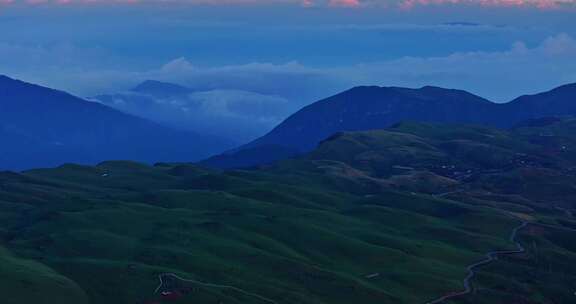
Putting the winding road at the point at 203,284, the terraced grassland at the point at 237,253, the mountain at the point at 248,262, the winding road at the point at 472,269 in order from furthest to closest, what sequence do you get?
the winding road at the point at 472,269, the terraced grassland at the point at 237,253, the winding road at the point at 203,284, the mountain at the point at 248,262

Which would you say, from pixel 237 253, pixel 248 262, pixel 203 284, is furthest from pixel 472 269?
pixel 203 284

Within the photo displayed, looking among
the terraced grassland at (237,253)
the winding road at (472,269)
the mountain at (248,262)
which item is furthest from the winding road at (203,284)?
the winding road at (472,269)

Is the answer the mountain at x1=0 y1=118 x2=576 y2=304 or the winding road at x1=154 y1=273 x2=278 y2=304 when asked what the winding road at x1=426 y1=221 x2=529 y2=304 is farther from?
the winding road at x1=154 y1=273 x2=278 y2=304

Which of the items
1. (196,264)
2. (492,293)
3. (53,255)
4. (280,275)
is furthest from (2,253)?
(492,293)

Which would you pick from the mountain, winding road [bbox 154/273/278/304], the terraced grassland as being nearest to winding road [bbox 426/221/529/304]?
the mountain

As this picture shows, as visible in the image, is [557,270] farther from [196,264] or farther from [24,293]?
[24,293]

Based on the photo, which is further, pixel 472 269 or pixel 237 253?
pixel 472 269

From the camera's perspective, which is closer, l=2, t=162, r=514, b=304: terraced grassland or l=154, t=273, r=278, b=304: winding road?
l=154, t=273, r=278, b=304: winding road

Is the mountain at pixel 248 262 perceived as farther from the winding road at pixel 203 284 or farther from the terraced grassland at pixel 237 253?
the winding road at pixel 203 284

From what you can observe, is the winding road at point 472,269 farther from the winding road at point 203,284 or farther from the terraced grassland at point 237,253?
the winding road at point 203,284

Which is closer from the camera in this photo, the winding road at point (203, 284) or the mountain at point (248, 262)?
the mountain at point (248, 262)

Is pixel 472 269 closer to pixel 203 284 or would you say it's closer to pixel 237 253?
pixel 237 253

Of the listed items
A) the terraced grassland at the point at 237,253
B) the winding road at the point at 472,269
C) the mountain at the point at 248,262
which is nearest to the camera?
the mountain at the point at 248,262
